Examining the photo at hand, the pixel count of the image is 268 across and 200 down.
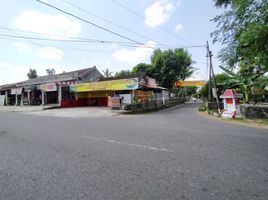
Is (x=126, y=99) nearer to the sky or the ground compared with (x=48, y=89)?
nearer to the ground

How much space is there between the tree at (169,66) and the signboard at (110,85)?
54.5ft

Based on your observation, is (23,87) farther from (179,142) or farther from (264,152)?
(264,152)

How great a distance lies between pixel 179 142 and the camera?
630 centimetres

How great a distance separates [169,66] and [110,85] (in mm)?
17882

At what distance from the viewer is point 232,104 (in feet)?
48.6

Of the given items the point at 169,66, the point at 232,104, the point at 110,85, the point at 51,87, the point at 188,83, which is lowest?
the point at 232,104

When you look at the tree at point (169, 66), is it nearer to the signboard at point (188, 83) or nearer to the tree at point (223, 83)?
the signboard at point (188, 83)

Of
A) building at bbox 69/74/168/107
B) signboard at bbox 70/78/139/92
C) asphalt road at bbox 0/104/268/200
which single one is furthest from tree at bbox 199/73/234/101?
asphalt road at bbox 0/104/268/200

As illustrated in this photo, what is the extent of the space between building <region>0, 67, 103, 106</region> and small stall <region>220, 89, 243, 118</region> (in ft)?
63.2

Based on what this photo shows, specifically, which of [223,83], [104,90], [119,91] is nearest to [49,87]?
[104,90]

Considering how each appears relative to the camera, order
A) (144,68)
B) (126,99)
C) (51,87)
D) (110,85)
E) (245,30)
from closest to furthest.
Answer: (245,30)
(126,99)
(110,85)
(51,87)
(144,68)

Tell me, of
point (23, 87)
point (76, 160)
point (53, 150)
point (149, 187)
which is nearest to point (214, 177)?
point (149, 187)

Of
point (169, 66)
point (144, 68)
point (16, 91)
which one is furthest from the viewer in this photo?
point (144, 68)

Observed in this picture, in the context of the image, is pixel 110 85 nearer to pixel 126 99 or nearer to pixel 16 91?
pixel 126 99
